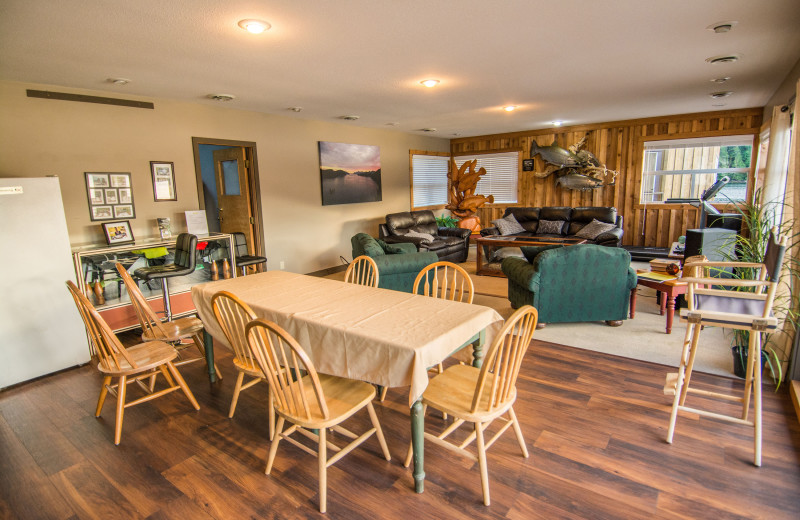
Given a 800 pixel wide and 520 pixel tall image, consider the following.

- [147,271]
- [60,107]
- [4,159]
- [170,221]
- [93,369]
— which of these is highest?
[60,107]

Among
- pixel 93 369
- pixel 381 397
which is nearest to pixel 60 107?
pixel 93 369

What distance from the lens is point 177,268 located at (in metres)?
4.04

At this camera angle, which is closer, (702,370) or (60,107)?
(702,370)

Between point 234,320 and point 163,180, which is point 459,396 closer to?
point 234,320

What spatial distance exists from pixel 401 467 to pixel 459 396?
52cm

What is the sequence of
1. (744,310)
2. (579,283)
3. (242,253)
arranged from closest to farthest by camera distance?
1. (744,310)
2. (579,283)
3. (242,253)

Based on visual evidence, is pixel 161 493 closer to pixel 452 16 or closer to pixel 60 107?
pixel 452 16

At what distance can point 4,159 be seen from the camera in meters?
3.53

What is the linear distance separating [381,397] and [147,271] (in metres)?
2.72

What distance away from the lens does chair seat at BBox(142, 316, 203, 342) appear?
2.85m

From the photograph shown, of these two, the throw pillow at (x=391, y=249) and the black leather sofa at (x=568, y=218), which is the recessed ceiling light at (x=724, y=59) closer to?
the black leather sofa at (x=568, y=218)

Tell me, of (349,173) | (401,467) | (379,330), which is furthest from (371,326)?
(349,173)

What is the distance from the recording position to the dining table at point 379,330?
177 centimetres

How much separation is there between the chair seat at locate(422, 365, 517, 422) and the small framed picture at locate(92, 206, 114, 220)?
388 centimetres
